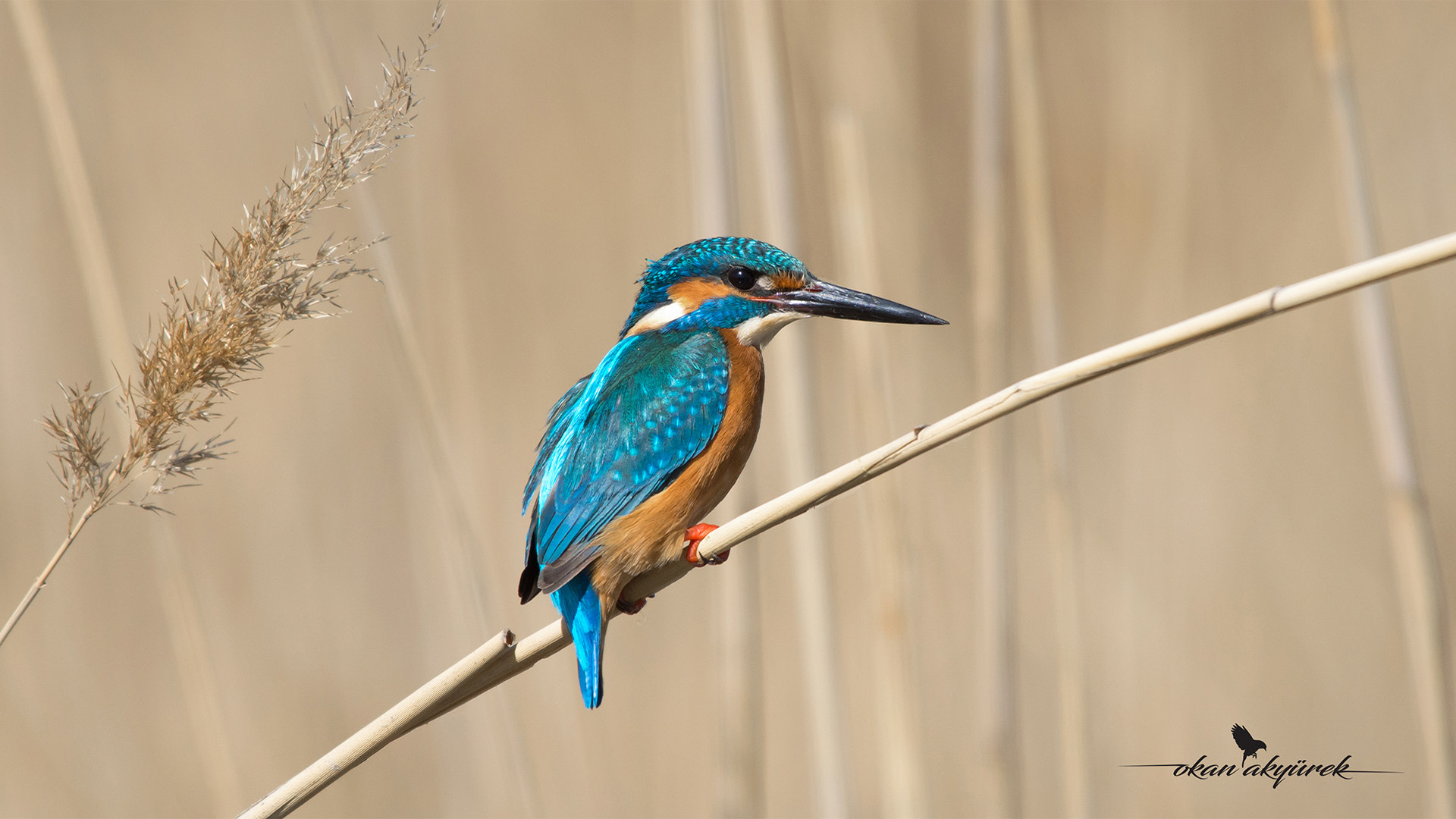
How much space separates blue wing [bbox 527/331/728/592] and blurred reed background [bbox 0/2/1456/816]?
0.78ft

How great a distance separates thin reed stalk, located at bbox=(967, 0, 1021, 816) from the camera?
2.01 metres

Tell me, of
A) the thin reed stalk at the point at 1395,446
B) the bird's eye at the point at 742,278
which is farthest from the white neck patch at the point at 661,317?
the thin reed stalk at the point at 1395,446

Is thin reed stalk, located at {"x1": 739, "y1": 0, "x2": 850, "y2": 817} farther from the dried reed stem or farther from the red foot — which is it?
the dried reed stem

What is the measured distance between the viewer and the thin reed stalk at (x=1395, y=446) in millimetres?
1719

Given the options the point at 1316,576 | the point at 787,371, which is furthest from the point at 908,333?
the point at 1316,576

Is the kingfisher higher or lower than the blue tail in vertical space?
higher

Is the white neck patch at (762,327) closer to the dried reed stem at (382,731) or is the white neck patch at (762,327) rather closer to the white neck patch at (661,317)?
the white neck patch at (661,317)

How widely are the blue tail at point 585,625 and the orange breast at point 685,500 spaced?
2 centimetres

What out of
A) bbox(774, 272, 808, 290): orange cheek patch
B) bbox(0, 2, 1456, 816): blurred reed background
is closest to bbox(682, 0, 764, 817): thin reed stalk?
bbox(0, 2, 1456, 816): blurred reed background

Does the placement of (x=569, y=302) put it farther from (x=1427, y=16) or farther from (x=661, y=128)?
(x=1427, y=16)

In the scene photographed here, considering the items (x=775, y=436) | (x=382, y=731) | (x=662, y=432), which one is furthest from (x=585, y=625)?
(x=775, y=436)

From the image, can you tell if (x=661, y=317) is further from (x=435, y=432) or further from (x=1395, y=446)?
(x=1395, y=446)

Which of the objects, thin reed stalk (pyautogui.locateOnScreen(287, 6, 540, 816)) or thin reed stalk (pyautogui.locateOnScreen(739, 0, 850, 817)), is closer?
thin reed stalk (pyautogui.locateOnScreen(287, 6, 540, 816))

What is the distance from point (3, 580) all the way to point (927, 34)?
372 cm
